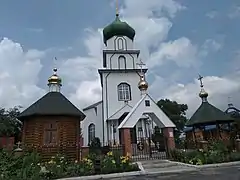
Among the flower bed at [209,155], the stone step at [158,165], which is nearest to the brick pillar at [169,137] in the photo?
the flower bed at [209,155]

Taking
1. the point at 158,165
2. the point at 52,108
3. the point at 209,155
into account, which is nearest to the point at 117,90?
the point at 52,108

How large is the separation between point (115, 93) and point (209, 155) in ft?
49.5

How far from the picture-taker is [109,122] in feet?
87.1

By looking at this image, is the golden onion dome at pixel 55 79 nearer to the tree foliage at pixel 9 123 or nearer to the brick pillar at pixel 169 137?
the tree foliage at pixel 9 123

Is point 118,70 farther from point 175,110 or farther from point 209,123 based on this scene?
point 175,110

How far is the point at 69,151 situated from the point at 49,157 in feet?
4.13

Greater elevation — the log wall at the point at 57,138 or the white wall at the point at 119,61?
the white wall at the point at 119,61

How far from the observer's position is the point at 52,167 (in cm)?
1166

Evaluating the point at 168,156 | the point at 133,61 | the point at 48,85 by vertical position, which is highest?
the point at 133,61

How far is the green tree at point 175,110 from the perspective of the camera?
39347 mm

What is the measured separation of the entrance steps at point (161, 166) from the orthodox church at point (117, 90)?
907cm

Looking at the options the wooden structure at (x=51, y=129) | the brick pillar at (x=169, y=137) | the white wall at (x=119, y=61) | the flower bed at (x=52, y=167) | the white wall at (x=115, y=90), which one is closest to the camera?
the flower bed at (x=52, y=167)

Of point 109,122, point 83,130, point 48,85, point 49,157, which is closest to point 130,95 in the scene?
point 109,122

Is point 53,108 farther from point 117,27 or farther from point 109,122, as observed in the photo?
point 117,27
